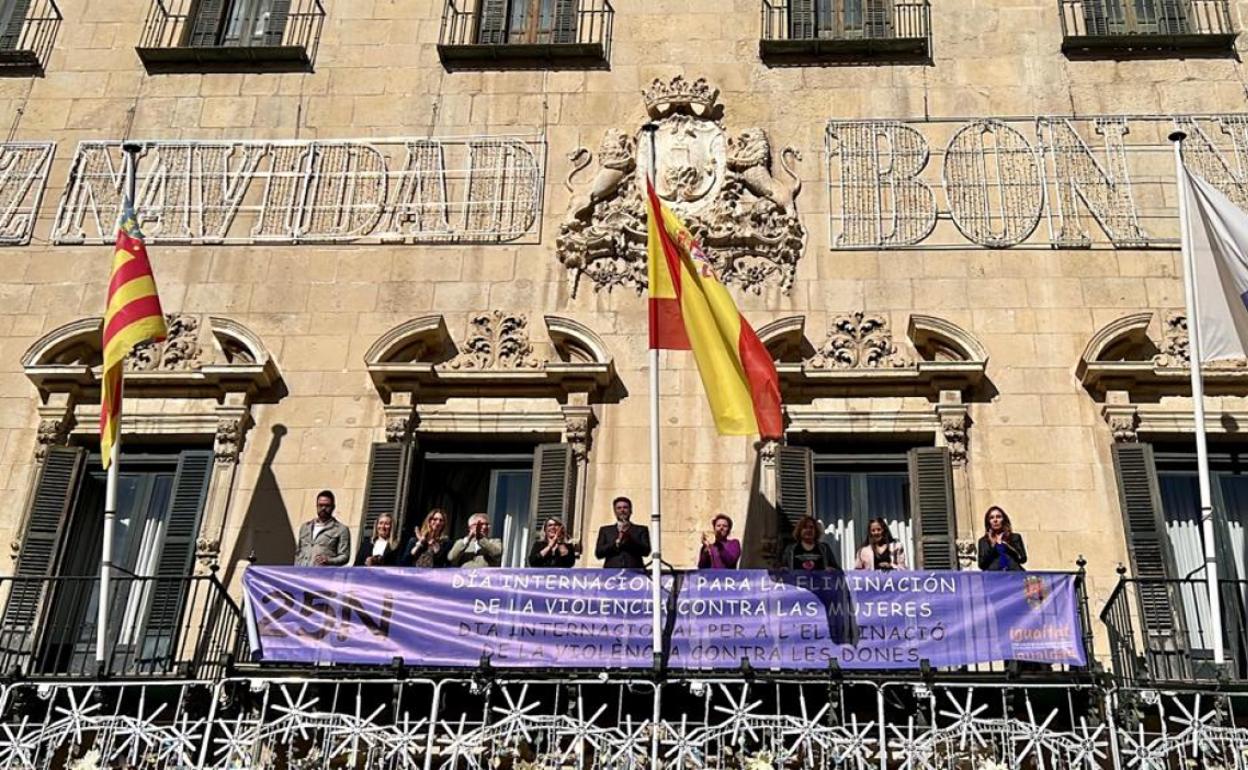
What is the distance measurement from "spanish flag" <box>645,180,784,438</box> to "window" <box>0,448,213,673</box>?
4791 mm

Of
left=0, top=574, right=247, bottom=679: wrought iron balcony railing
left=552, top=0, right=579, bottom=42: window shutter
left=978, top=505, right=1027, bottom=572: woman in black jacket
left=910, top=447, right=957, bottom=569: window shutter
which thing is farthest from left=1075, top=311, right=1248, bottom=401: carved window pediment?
left=0, top=574, right=247, bottom=679: wrought iron balcony railing

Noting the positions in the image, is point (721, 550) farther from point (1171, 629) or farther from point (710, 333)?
point (1171, 629)

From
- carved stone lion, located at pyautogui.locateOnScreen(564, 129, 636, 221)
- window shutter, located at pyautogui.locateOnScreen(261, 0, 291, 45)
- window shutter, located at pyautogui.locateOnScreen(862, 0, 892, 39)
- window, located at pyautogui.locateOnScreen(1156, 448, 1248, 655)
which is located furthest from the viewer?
window shutter, located at pyautogui.locateOnScreen(261, 0, 291, 45)

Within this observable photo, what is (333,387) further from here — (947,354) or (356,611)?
(947,354)

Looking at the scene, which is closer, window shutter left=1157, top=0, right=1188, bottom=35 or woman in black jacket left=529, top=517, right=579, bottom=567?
woman in black jacket left=529, top=517, right=579, bottom=567

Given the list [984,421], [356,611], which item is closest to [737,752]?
[356,611]

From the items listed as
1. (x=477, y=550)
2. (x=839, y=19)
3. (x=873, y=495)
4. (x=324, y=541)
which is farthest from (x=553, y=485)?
(x=839, y=19)

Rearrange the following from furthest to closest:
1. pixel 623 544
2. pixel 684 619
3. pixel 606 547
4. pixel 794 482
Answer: pixel 794 482, pixel 606 547, pixel 623 544, pixel 684 619

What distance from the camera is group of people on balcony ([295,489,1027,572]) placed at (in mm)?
13523

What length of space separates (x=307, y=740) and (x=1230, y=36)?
1192cm

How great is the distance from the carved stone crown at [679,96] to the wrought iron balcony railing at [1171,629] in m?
6.70

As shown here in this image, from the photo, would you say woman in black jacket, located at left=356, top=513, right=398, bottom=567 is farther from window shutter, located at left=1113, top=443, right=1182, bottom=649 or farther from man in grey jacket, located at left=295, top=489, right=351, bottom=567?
window shutter, located at left=1113, top=443, right=1182, bottom=649

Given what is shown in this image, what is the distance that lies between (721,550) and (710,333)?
185cm

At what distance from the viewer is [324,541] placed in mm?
14195
